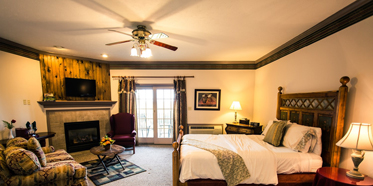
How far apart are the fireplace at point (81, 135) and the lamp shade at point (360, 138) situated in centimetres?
525

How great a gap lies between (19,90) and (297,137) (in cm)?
543

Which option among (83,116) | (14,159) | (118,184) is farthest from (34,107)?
(118,184)

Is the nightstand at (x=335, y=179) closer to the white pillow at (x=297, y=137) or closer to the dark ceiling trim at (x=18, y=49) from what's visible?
the white pillow at (x=297, y=137)

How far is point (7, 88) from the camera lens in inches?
111

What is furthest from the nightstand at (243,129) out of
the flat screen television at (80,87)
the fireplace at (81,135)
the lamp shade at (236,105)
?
the flat screen television at (80,87)

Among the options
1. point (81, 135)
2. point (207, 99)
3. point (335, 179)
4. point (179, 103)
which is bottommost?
point (81, 135)

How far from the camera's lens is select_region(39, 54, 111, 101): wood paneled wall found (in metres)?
3.63

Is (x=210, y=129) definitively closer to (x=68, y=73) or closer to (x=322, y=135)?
(x=322, y=135)

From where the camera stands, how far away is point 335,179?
5.10ft

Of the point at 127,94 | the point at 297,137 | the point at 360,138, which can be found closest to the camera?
the point at 360,138

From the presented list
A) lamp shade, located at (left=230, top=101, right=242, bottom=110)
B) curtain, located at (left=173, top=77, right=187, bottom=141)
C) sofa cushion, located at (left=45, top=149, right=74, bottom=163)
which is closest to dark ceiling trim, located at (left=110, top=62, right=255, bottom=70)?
curtain, located at (left=173, top=77, right=187, bottom=141)

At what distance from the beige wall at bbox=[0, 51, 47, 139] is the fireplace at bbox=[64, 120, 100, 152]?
54 cm

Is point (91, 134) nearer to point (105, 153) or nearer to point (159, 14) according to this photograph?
point (105, 153)

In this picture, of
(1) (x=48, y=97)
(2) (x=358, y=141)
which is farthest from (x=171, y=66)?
(2) (x=358, y=141)
